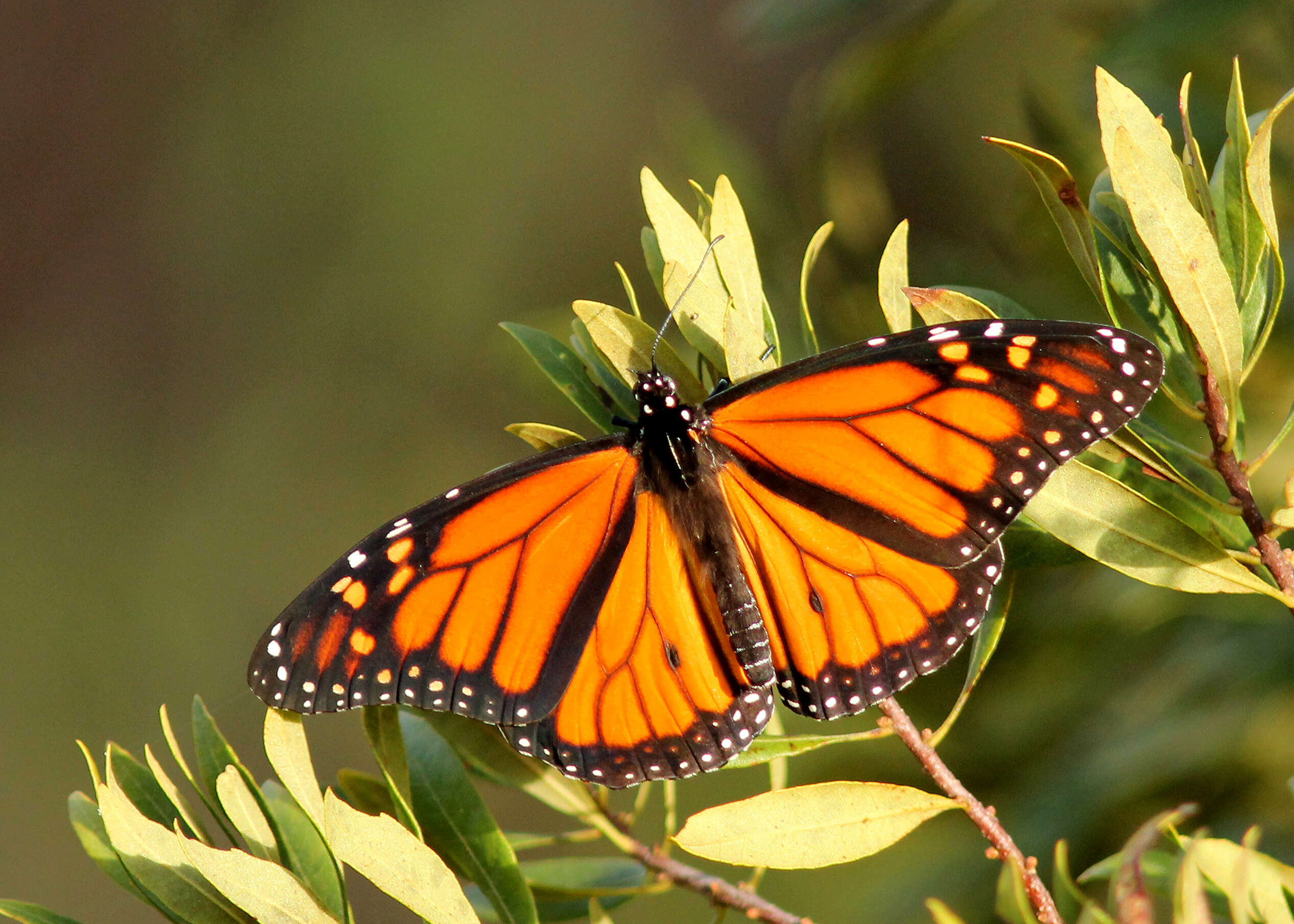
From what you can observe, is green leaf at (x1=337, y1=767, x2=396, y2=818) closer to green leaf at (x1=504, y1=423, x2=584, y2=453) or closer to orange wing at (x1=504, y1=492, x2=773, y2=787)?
orange wing at (x1=504, y1=492, x2=773, y2=787)

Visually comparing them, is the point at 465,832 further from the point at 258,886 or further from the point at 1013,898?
the point at 1013,898

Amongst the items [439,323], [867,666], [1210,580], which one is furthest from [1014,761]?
[439,323]

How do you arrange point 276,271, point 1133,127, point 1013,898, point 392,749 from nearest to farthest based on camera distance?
point 1013,898 < point 1133,127 < point 392,749 < point 276,271

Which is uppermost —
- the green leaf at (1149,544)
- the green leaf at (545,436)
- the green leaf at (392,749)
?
the green leaf at (545,436)

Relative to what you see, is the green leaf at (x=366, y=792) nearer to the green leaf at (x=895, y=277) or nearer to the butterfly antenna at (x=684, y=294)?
the butterfly antenna at (x=684, y=294)

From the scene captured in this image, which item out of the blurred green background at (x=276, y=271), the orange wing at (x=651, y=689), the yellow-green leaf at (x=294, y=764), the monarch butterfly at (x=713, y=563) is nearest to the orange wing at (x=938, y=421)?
the monarch butterfly at (x=713, y=563)

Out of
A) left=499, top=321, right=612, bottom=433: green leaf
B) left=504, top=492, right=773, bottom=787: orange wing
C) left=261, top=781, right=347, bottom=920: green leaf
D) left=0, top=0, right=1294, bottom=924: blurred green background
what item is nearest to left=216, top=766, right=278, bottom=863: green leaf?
left=261, top=781, right=347, bottom=920: green leaf

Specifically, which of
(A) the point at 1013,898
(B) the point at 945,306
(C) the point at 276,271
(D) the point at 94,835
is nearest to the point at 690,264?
(B) the point at 945,306
